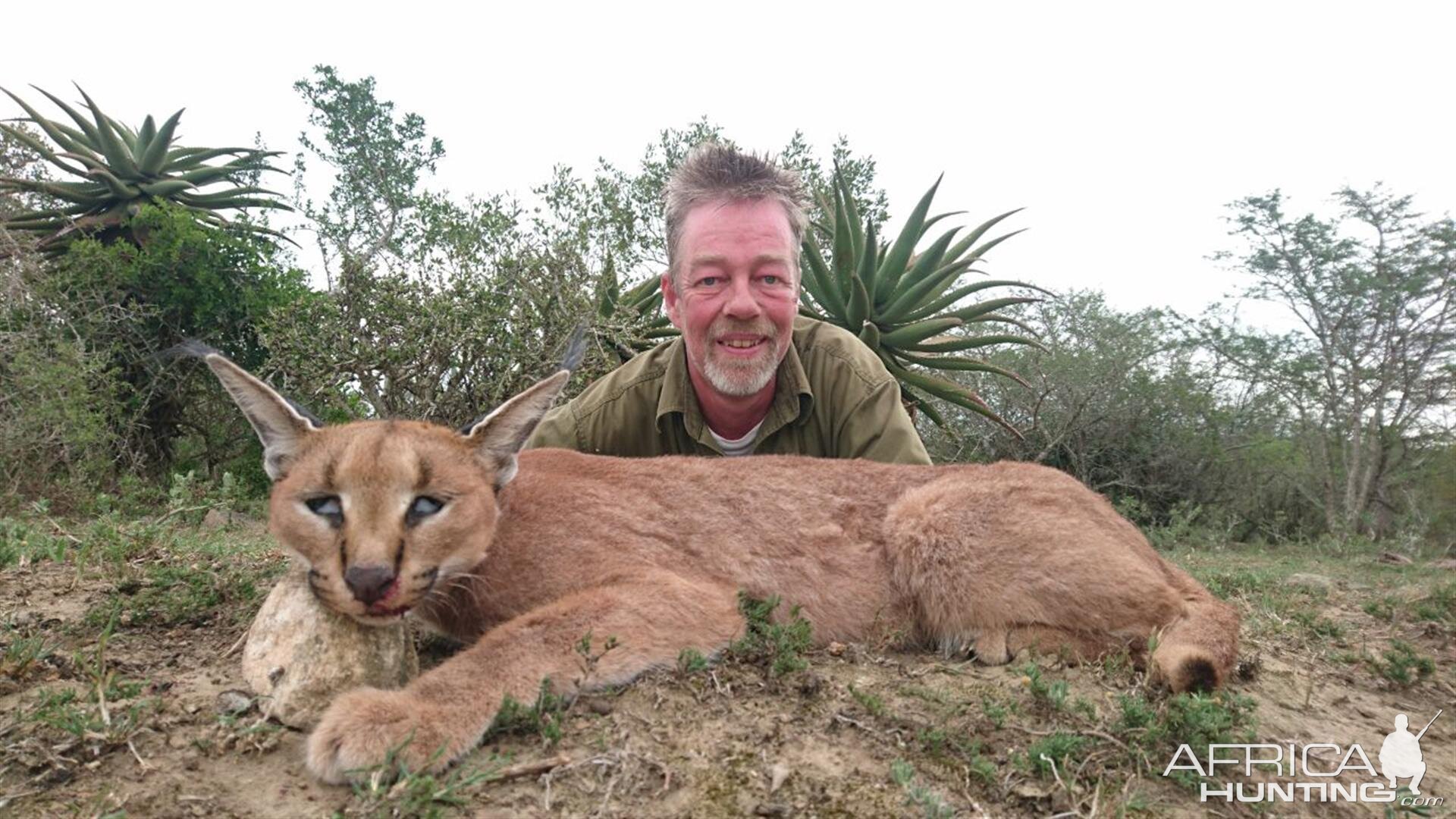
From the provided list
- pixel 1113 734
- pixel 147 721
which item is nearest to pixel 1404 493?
pixel 1113 734

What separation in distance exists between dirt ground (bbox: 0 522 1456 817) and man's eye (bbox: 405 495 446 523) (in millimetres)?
704

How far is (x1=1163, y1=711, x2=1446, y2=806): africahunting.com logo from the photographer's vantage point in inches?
108

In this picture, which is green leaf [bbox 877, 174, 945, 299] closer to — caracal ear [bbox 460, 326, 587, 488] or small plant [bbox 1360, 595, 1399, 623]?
small plant [bbox 1360, 595, 1399, 623]

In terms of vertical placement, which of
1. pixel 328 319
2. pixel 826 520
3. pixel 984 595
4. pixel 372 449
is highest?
pixel 328 319

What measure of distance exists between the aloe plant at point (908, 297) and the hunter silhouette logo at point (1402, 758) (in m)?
5.85

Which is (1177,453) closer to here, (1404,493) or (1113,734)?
(1404,493)

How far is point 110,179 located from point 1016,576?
Result: 39.8 ft

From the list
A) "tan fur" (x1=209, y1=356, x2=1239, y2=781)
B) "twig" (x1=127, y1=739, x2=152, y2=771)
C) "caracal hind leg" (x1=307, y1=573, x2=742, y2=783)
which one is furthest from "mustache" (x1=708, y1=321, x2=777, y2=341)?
"twig" (x1=127, y1=739, x2=152, y2=771)

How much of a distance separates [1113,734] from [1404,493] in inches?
582

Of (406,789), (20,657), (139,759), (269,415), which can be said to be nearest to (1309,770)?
(406,789)

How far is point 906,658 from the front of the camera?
358cm

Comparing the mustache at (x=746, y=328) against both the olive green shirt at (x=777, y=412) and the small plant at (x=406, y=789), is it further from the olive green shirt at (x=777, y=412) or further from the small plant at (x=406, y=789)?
the small plant at (x=406, y=789)

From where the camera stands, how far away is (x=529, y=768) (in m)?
2.35

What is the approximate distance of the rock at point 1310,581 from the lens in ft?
22.2
